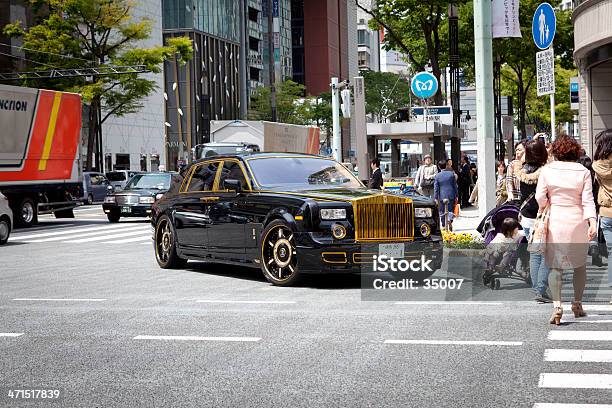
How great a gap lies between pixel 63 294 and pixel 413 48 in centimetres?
3681

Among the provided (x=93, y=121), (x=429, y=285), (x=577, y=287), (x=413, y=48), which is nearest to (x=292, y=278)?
(x=429, y=285)

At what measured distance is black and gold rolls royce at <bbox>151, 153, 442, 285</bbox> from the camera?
1319 centimetres

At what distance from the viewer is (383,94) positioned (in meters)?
109

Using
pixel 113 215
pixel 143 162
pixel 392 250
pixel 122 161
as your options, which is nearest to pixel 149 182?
pixel 113 215

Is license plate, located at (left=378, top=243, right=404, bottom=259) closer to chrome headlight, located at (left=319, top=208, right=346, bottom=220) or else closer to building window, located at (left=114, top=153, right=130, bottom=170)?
chrome headlight, located at (left=319, top=208, right=346, bottom=220)

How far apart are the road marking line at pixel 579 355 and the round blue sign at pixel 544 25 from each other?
1195 cm

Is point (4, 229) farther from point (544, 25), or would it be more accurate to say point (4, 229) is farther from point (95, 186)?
point (95, 186)

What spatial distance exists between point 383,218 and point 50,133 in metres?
21.8

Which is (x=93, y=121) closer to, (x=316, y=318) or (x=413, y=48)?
(x=413, y=48)

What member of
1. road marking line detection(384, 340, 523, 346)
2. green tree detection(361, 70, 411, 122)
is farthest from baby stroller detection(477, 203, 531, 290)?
green tree detection(361, 70, 411, 122)

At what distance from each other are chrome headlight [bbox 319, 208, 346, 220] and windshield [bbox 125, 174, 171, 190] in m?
20.9

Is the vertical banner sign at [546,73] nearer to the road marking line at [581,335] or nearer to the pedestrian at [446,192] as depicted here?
the pedestrian at [446,192]

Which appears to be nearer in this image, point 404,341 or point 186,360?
point 186,360

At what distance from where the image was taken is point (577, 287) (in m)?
10.3
